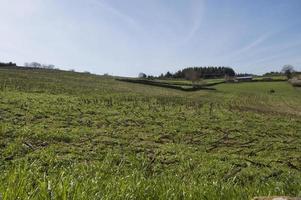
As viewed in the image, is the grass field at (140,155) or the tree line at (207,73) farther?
the tree line at (207,73)

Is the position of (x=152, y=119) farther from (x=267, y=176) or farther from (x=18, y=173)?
(x=18, y=173)

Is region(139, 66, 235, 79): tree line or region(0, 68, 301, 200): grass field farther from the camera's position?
region(139, 66, 235, 79): tree line

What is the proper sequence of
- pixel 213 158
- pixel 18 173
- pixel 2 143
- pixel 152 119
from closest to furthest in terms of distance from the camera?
1. pixel 18 173
2. pixel 2 143
3. pixel 213 158
4. pixel 152 119

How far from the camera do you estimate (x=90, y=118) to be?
73.9 ft

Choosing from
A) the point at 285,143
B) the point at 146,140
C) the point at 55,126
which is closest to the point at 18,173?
the point at 146,140

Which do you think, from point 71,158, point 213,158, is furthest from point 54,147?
point 213,158

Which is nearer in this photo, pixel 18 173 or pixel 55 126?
pixel 18 173

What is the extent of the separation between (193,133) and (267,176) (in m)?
8.22

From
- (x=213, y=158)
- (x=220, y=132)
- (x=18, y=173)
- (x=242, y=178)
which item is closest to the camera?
(x=18, y=173)

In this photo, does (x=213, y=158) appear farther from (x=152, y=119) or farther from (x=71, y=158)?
(x=152, y=119)

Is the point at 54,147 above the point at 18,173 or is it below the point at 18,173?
below

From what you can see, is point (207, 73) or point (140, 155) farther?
point (207, 73)

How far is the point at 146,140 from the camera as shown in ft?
56.5

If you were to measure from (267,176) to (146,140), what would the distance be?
6.63 m
